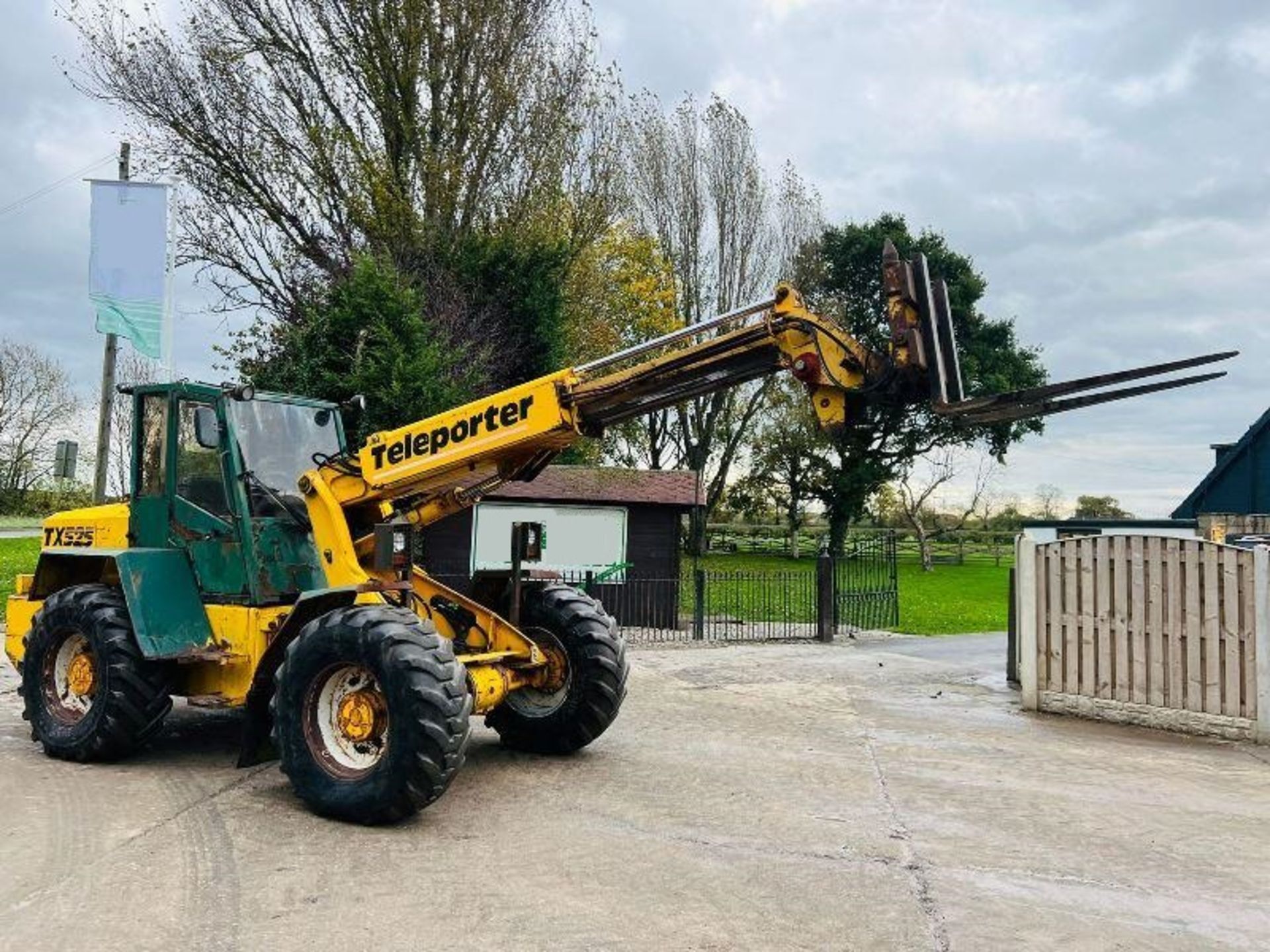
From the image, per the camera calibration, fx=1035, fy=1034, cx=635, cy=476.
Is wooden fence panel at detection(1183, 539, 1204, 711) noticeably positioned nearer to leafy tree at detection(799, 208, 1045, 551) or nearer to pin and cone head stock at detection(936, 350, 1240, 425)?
pin and cone head stock at detection(936, 350, 1240, 425)

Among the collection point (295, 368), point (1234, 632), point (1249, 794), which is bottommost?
point (1249, 794)

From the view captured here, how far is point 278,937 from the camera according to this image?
13.9 feet

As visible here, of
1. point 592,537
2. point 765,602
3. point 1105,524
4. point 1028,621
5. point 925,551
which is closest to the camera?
point 1028,621

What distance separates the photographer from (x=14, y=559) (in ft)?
84.6

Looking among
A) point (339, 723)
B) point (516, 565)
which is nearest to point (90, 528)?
point (339, 723)

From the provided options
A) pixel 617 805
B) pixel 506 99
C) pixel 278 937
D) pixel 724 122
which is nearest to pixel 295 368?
pixel 506 99

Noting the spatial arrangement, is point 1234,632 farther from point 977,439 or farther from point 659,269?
point 977,439

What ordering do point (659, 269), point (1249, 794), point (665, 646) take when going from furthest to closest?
point (659, 269)
point (665, 646)
point (1249, 794)

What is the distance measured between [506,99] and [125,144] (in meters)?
7.32

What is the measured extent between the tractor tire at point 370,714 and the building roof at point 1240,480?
22.8m

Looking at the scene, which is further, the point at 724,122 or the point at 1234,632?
the point at 724,122

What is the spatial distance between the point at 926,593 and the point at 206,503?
2569cm

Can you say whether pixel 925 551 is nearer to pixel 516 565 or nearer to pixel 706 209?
pixel 706 209

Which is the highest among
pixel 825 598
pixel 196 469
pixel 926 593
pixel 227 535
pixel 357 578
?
pixel 196 469
